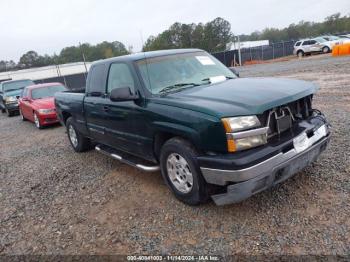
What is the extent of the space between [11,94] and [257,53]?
A: 2906cm

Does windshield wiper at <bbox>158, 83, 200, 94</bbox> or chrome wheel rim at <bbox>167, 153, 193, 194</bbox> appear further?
windshield wiper at <bbox>158, 83, 200, 94</bbox>

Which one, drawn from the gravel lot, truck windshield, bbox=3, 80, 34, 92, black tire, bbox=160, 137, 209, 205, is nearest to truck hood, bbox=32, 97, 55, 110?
the gravel lot

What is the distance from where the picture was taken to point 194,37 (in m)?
77.9

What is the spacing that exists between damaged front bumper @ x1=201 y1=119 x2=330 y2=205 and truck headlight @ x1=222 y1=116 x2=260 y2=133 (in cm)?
37

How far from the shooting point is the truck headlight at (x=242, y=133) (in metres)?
3.09

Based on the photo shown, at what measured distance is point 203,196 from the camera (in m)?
3.54

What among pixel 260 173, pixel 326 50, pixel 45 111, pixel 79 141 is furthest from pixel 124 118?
pixel 326 50

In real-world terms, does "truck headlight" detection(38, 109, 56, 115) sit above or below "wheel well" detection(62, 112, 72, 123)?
below

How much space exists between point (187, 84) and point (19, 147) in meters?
6.02

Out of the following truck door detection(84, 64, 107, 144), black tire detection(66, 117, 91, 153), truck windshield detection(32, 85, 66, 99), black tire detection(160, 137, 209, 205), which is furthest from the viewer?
truck windshield detection(32, 85, 66, 99)

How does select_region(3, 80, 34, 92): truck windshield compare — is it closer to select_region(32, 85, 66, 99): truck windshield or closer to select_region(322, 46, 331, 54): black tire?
select_region(32, 85, 66, 99): truck windshield

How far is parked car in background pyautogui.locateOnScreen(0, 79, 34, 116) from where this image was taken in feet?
49.4

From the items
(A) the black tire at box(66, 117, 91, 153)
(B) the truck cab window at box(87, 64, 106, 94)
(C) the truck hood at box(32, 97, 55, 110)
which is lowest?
(A) the black tire at box(66, 117, 91, 153)

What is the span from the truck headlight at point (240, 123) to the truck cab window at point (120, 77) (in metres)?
1.64
